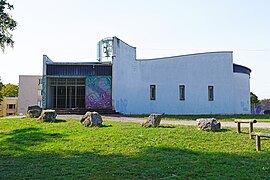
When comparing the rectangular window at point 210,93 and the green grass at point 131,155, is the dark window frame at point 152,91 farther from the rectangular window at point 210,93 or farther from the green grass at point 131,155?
the green grass at point 131,155

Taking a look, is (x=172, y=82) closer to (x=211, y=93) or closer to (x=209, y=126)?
(x=211, y=93)

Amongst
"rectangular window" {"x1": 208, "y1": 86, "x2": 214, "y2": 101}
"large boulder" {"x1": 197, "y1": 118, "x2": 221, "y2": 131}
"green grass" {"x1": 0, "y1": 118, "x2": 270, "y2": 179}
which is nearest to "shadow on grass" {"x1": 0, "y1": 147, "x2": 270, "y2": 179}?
"green grass" {"x1": 0, "y1": 118, "x2": 270, "y2": 179}

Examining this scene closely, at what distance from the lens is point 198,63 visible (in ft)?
118

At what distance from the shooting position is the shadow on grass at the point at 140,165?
6930 millimetres

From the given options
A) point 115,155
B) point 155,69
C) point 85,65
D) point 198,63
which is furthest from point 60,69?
point 115,155

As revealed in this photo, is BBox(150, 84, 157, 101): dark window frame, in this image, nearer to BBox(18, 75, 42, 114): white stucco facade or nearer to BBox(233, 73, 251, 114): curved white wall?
BBox(233, 73, 251, 114): curved white wall

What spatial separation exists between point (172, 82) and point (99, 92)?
794cm

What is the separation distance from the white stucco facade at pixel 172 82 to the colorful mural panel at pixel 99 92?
1.72ft

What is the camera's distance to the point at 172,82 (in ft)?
115

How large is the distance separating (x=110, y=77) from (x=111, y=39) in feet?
12.1

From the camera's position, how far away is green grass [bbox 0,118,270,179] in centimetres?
711

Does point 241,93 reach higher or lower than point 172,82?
lower

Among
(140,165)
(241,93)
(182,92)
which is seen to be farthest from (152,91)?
(140,165)

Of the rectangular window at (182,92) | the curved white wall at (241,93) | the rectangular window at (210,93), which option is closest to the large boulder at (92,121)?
the rectangular window at (182,92)
